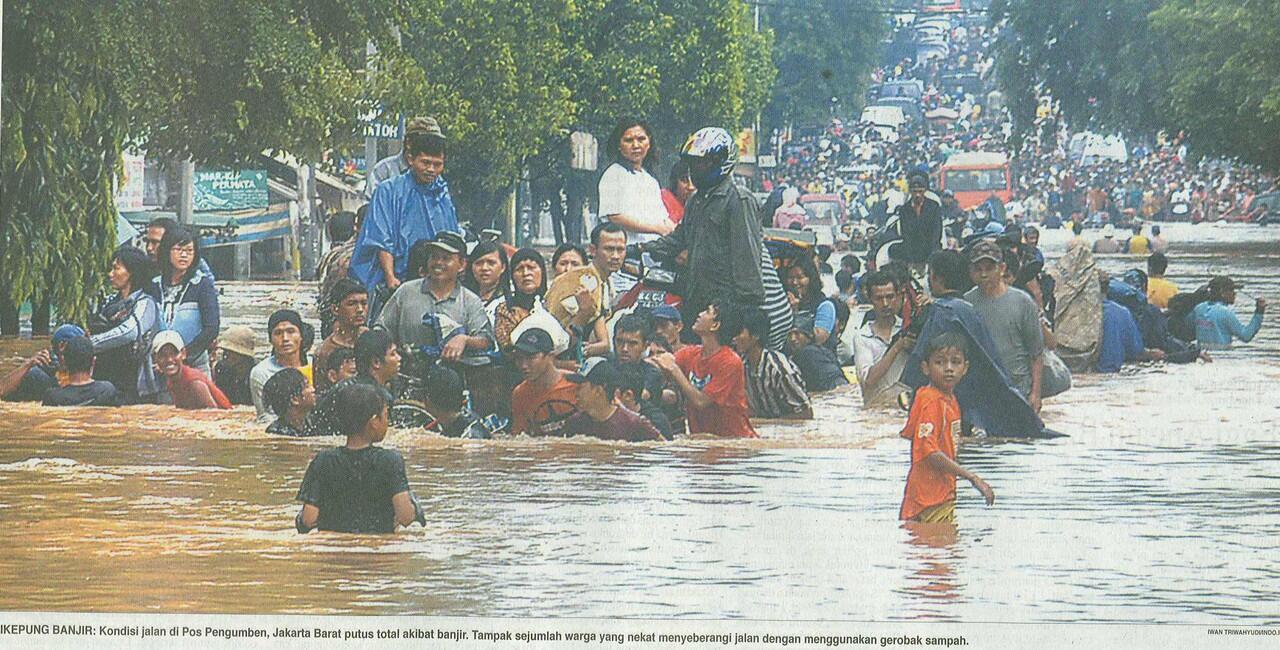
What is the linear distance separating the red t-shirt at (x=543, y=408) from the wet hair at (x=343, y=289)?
58 cm

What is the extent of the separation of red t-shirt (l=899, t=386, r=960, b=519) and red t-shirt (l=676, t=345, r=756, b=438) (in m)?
0.64

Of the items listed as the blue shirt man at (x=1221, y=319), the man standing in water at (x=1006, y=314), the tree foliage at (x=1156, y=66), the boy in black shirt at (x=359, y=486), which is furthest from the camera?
the blue shirt man at (x=1221, y=319)

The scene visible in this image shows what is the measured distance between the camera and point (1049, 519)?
256 inches

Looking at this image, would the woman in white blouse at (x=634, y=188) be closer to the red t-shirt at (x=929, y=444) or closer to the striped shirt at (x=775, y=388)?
the striped shirt at (x=775, y=388)

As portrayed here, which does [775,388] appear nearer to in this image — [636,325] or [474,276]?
[636,325]

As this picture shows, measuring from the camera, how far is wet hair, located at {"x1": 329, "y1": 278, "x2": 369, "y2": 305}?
712cm

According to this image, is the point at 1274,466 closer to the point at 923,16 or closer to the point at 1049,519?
the point at 1049,519

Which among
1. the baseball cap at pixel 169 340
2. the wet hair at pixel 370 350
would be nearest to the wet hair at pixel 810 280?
the wet hair at pixel 370 350

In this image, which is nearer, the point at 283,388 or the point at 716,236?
the point at 716,236

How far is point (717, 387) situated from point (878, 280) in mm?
602

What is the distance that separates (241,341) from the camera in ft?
23.9

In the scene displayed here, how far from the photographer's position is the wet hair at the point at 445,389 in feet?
23.1

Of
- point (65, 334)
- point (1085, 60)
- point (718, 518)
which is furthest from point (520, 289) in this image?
point (1085, 60)

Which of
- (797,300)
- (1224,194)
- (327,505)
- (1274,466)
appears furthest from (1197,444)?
(327,505)
